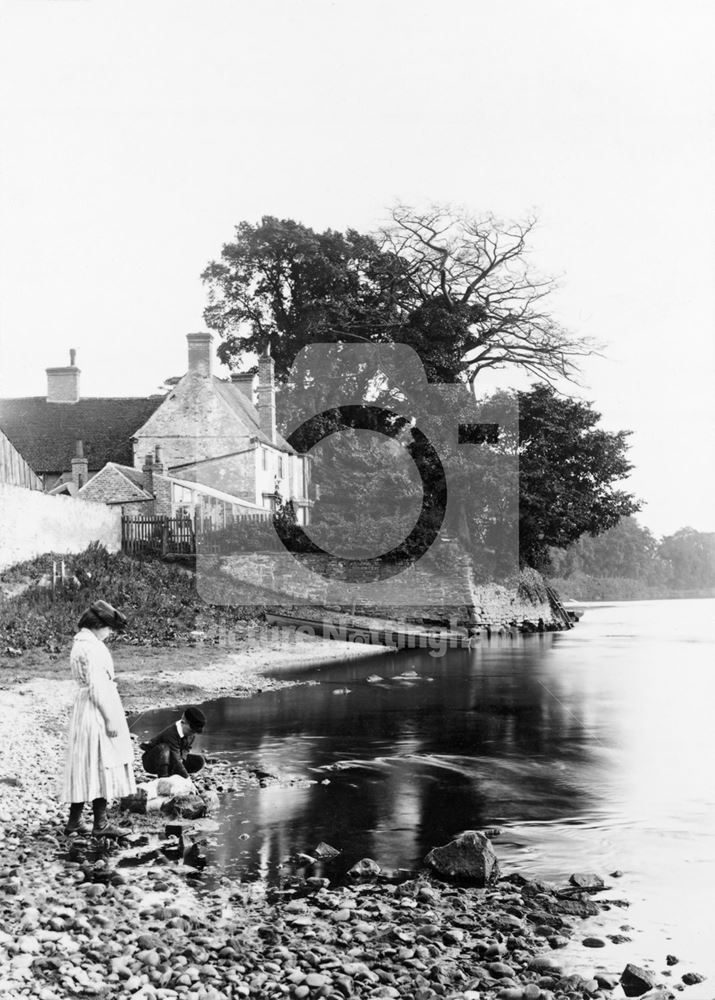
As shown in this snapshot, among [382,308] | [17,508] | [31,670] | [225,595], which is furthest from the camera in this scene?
[382,308]

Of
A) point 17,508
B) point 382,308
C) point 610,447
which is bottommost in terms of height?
point 17,508

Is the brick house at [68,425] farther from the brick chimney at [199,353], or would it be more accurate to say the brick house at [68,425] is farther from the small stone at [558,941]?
the small stone at [558,941]

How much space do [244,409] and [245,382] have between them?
15.0 feet

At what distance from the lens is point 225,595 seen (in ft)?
112

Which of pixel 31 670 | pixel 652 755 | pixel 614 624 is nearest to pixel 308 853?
pixel 652 755

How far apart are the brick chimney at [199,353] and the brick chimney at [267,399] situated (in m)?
2.97

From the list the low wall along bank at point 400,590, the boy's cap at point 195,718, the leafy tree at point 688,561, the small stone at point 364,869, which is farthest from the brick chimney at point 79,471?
the leafy tree at point 688,561

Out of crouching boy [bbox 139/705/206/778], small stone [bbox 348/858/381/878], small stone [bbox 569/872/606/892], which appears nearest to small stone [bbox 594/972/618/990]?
small stone [bbox 569/872/606/892]

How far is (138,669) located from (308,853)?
14.1 m

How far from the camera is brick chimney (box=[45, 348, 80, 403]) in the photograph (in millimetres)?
49031

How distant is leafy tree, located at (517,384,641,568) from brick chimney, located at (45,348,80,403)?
876 inches

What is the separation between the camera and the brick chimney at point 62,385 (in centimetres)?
4903

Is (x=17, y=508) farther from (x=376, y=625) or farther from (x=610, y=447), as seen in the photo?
(x=610, y=447)

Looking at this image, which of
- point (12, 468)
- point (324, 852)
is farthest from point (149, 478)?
point (324, 852)
